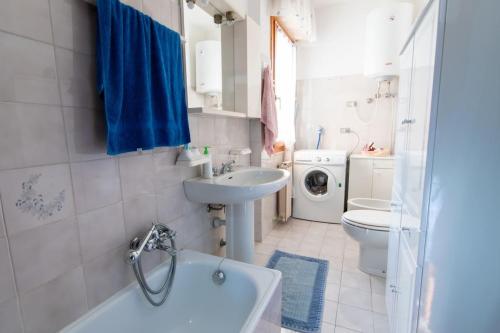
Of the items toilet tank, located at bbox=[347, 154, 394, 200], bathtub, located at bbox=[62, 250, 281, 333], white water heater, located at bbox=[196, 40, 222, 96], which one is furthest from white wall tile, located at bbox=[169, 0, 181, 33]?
toilet tank, located at bbox=[347, 154, 394, 200]

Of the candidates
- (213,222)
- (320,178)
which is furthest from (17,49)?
(320,178)

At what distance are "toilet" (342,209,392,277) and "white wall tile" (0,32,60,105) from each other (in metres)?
1.81

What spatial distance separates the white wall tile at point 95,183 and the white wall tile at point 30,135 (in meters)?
0.08

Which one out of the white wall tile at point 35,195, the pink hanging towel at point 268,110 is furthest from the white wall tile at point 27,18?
the pink hanging towel at point 268,110

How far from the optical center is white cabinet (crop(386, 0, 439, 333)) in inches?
30.9

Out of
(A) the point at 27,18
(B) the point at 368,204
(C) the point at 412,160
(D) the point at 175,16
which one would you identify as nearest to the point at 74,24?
(A) the point at 27,18

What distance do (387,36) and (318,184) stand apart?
1.72m

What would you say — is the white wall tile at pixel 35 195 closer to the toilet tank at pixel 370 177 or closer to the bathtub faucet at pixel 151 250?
the bathtub faucet at pixel 151 250

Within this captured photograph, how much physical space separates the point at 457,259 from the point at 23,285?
1.28 meters

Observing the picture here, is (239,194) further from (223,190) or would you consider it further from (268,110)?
(268,110)

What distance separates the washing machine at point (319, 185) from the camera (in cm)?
272

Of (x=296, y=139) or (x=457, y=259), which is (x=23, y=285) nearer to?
(x=457, y=259)

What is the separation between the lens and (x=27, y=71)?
71cm

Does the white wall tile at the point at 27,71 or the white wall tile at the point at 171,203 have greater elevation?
the white wall tile at the point at 27,71
